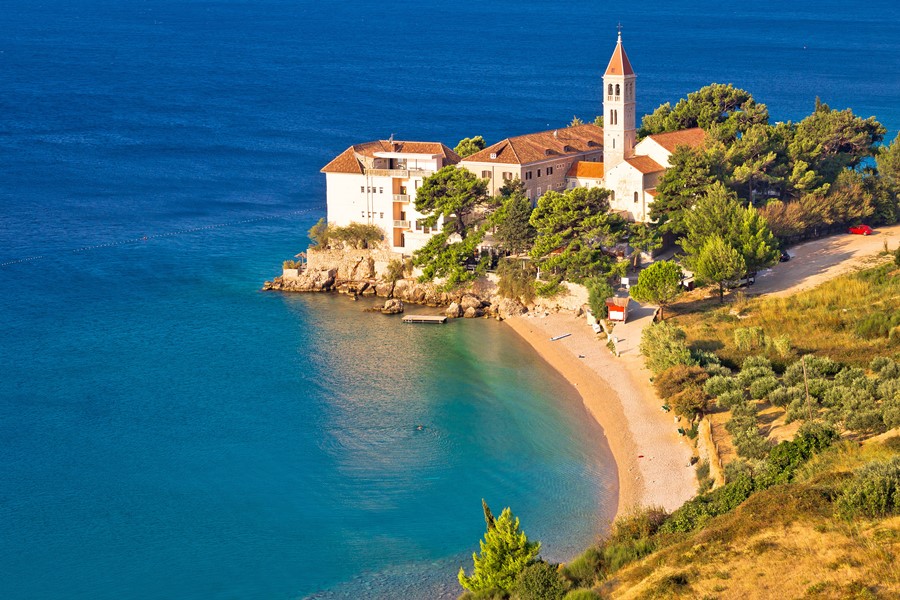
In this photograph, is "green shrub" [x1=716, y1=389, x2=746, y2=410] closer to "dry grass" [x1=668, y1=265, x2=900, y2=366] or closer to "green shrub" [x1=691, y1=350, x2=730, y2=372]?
"green shrub" [x1=691, y1=350, x2=730, y2=372]

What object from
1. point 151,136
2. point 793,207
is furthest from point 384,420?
point 151,136

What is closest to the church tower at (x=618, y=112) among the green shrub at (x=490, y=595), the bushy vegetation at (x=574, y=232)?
the bushy vegetation at (x=574, y=232)

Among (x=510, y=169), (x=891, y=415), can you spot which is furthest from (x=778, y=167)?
(x=891, y=415)

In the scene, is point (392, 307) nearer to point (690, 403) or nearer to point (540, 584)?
point (690, 403)

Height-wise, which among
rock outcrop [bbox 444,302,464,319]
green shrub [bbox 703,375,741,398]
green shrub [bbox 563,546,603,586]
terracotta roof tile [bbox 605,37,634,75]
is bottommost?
green shrub [bbox 563,546,603,586]

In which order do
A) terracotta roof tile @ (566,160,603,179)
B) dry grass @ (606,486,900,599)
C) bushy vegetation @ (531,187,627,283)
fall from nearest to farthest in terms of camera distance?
dry grass @ (606,486,900,599) → bushy vegetation @ (531,187,627,283) → terracotta roof tile @ (566,160,603,179)

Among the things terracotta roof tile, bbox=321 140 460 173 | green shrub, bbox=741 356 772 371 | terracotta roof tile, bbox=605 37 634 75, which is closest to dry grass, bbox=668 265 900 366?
green shrub, bbox=741 356 772 371

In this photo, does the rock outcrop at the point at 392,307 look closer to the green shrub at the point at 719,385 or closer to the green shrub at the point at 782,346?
the green shrub at the point at 782,346

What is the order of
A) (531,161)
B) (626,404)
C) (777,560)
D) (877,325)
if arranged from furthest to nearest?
(531,161), (877,325), (626,404), (777,560)
